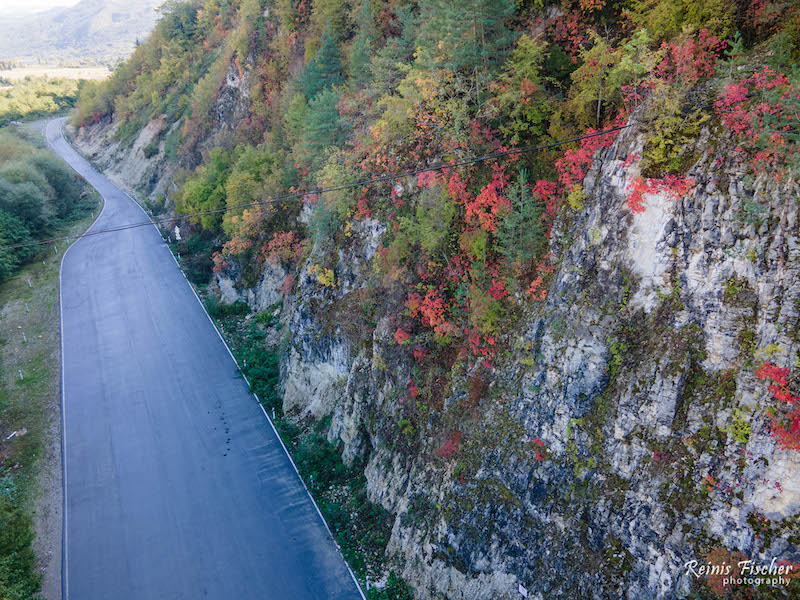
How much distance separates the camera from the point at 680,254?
30.2ft

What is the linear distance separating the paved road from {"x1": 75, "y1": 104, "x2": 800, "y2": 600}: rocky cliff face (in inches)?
176

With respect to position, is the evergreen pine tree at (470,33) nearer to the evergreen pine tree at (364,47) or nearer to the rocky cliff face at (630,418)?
the evergreen pine tree at (364,47)

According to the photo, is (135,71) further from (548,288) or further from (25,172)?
(548,288)

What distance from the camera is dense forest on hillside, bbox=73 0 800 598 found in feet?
29.0

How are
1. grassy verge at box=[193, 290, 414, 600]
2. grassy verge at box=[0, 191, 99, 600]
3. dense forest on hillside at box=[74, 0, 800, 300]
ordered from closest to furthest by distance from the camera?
1. dense forest on hillside at box=[74, 0, 800, 300]
2. grassy verge at box=[193, 290, 414, 600]
3. grassy verge at box=[0, 191, 99, 600]

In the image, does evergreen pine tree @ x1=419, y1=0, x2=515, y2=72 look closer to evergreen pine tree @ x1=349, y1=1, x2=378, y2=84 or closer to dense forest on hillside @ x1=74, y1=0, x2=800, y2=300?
dense forest on hillside @ x1=74, y1=0, x2=800, y2=300

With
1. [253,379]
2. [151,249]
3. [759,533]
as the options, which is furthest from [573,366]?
[151,249]

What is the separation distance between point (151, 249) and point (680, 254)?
4063 centimetres

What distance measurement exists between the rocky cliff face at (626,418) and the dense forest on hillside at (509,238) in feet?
0.22

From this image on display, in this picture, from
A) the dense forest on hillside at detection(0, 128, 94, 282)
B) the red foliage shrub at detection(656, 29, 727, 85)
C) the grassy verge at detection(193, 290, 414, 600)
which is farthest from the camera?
the dense forest on hillside at detection(0, 128, 94, 282)

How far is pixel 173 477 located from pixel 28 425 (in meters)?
9.63

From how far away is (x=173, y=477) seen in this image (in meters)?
18.3

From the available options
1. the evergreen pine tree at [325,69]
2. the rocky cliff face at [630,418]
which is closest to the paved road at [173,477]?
the rocky cliff face at [630,418]

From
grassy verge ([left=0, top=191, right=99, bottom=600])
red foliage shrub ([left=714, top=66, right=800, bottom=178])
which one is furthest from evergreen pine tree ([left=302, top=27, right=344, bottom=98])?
grassy verge ([left=0, top=191, right=99, bottom=600])
